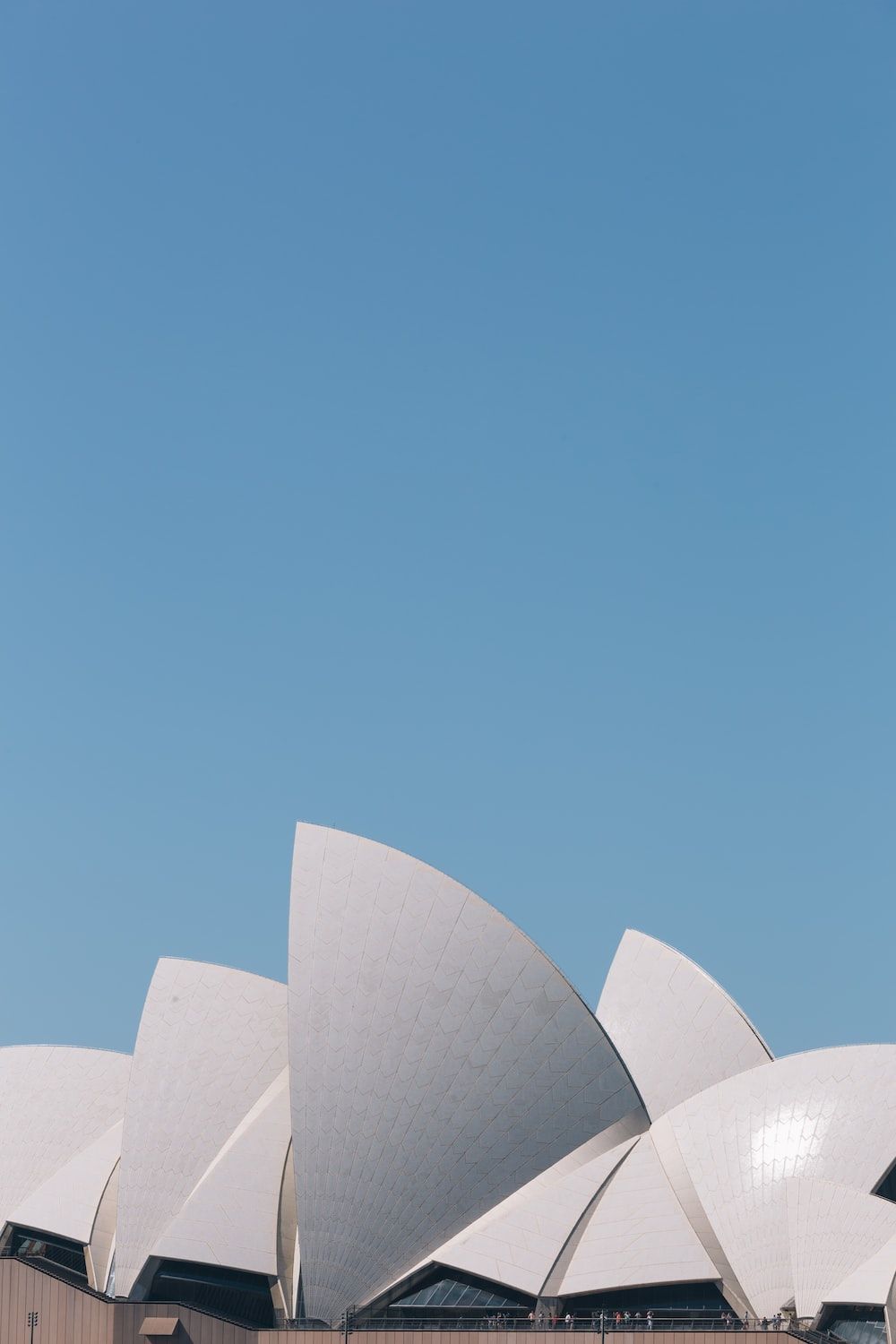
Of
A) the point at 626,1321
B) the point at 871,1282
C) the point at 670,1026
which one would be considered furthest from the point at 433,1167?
the point at 670,1026

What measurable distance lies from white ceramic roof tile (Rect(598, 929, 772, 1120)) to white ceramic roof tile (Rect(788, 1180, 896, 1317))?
11452mm

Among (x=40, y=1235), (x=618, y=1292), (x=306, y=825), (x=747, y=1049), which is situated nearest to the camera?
(x=618, y=1292)

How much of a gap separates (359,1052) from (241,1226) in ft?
15.2

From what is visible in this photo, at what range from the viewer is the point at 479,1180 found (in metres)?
38.8

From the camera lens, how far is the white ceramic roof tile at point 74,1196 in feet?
139

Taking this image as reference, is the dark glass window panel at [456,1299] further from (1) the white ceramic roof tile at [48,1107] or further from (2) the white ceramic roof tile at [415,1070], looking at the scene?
(1) the white ceramic roof tile at [48,1107]

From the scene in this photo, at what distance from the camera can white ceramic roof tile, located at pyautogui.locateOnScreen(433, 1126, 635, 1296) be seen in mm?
36406

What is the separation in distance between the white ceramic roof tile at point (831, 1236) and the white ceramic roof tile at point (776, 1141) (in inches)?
22.7

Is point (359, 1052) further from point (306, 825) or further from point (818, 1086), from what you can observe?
point (818, 1086)

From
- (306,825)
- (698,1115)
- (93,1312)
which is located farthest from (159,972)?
(698,1115)

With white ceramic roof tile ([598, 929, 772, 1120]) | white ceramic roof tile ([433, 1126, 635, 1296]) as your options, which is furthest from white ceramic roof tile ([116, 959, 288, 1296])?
white ceramic roof tile ([598, 929, 772, 1120])

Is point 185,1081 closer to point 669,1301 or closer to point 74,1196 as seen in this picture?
point 74,1196

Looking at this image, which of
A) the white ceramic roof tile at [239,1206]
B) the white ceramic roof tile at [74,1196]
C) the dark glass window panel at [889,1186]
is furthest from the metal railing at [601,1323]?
the white ceramic roof tile at [74,1196]

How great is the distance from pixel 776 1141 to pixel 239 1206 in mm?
12160
